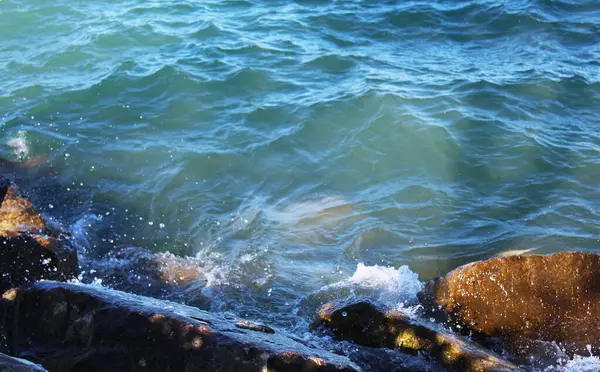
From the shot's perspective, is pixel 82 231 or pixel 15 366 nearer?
pixel 15 366

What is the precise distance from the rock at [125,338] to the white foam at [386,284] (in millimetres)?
2213

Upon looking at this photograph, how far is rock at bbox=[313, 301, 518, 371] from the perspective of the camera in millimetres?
4551

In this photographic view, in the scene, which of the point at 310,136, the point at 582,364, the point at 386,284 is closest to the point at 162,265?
the point at 386,284

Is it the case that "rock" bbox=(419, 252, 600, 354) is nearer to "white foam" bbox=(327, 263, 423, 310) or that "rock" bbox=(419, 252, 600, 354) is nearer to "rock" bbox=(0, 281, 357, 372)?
"white foam" bbox=(327, 263, 423, 310)

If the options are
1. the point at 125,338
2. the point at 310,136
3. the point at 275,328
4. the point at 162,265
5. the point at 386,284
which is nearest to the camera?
the point at 125,338

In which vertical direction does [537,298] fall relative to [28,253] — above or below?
below

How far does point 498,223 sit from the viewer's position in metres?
7.71

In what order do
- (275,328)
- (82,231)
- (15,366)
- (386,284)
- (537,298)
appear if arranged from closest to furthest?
(15,366) < (275,328) < (537,298) < (386,284) < (82,231)

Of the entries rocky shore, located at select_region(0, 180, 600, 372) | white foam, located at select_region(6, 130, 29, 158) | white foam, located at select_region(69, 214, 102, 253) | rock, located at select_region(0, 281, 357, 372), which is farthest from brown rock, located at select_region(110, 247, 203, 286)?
white foam, located at select_region(6, 130, 29, 158)

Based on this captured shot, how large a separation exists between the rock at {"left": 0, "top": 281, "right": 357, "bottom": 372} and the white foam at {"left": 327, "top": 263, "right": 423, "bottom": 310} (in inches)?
87.1

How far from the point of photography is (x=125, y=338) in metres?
3.67

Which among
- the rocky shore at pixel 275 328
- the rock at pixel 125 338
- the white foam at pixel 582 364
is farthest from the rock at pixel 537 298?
the rock at pixel 125 338

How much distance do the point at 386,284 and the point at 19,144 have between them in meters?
6.07

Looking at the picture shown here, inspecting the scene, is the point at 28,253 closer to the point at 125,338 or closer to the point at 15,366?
the point at 125,338
